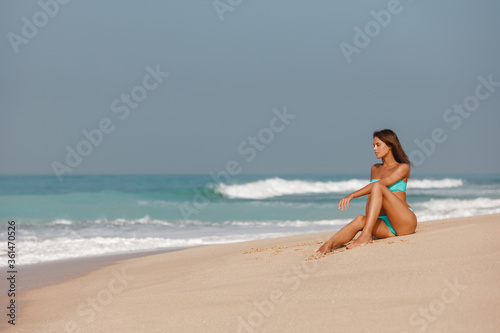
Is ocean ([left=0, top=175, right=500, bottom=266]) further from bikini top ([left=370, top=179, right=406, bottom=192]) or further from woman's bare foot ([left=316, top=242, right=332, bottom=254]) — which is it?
bikini top ([left=370, top=179, right=406, bottom=192])

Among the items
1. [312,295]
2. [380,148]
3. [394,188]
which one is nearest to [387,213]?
[394,188]

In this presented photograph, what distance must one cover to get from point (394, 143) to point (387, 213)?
0.77 m

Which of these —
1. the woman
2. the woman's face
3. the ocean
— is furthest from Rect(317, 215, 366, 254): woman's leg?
the ocean

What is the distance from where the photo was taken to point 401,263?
427 cm

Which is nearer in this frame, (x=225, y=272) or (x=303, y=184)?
(x=225, y=272)

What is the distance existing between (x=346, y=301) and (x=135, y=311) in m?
1.65

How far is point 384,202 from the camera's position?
216 inches

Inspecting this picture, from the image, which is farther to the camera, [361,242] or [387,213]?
[387,213]

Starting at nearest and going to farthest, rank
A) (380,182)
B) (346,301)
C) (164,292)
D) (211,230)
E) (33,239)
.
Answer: (346,301) → (164,292) → (380,182) → (33,239) → (211,230)

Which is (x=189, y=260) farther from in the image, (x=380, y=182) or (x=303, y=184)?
(x=303, y=184)

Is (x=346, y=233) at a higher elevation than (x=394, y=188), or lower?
lower

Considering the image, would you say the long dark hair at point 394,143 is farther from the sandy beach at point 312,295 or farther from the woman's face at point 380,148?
the sandy beach at point 312,295

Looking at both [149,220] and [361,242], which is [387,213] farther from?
[149,220]

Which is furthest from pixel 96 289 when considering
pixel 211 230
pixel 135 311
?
pixel 211 230
